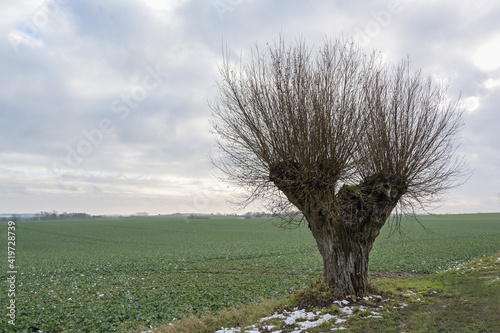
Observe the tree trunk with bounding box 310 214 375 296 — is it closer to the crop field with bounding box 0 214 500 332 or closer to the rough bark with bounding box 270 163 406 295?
the rough bark with bounding box 270 163 406 295

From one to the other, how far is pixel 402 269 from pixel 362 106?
16.4m

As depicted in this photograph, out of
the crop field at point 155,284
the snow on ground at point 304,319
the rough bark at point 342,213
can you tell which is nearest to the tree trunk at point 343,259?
the rough bark at point 342,213

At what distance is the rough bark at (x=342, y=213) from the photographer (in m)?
12.2

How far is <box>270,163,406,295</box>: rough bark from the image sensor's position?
12.2 meters

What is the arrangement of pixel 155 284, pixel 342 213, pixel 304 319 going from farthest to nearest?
pixel 155 284 → pixel 342 213 → pixel 304 319

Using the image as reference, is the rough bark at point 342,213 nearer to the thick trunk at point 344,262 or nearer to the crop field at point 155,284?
the thick trunk at point 344,262

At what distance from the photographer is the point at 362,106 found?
42.2ft

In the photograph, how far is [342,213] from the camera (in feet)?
40.5

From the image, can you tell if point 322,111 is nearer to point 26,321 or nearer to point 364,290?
point 364,290

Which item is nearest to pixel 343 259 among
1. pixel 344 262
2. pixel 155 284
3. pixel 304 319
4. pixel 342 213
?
pixel 344 262

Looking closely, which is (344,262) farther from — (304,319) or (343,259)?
(304,319)

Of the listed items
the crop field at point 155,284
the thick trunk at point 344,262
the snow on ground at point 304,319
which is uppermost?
the thick trunk at point 344,262

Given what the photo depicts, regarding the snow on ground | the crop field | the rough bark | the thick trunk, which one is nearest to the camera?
the snow on ground

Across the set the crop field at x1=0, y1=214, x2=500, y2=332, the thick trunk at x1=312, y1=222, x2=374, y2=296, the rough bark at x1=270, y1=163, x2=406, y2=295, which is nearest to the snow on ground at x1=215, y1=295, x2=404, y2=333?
the thick trunk at x1=312, y1=222, x2=374, y2=296
